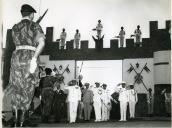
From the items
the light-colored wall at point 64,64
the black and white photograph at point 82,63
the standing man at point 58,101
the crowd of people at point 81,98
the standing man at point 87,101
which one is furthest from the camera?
the standing man at point 87,101

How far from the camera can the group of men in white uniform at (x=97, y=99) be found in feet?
25.6

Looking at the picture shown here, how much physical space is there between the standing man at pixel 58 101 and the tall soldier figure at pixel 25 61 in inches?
102

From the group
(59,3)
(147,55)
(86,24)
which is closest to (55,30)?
(86,24)

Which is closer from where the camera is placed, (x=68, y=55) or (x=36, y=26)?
(x=36, y=26)

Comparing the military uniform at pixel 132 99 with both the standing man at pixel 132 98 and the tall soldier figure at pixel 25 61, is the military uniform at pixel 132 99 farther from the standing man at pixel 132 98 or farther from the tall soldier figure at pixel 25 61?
the tall soldier figure at pixel 25 61

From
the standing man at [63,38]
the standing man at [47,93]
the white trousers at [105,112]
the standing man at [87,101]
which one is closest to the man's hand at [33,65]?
the standing man at [63,38]

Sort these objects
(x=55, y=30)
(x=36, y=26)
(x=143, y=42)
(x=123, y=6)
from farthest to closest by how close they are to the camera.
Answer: (x=143, y=42) → (x=55, y=30) → (x=123, y=6) → (x=36, y=26)

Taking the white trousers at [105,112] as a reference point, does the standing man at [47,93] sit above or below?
above

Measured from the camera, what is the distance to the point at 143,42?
849cm

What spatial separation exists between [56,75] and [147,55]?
2.45m

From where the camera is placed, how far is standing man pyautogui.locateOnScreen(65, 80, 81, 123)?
7.80m

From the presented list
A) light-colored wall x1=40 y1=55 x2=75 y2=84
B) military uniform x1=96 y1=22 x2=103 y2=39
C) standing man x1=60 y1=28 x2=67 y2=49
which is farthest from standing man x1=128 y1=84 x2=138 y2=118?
military uniform x1=96 y1=22 x2=103 y2=39

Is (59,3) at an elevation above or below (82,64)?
above

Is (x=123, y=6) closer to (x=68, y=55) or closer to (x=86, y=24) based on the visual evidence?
(x=86, y=24)
